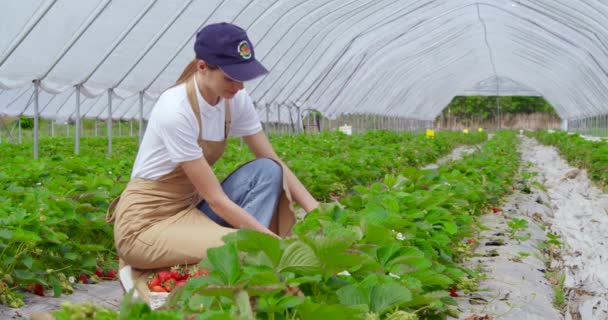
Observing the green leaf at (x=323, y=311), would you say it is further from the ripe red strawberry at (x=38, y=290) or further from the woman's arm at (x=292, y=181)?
the ripe red strawberry at (x=38, y=290)

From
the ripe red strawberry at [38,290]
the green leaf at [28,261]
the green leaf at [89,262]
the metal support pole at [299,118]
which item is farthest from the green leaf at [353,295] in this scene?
the metal support pole at [299,118]

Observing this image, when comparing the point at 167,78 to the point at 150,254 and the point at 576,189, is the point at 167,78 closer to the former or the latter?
the point at 576,189

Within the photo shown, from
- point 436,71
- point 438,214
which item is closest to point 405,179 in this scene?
point 438,214

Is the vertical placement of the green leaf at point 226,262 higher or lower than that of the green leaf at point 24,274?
higher

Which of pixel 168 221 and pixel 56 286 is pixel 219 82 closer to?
pixel 168 221

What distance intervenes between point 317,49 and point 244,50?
49.8ft

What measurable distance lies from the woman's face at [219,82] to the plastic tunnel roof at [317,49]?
201 inches

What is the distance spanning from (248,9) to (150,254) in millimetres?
9318

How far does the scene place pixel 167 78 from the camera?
1296 centimetres

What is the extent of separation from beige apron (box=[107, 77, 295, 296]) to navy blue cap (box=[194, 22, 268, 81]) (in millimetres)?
191

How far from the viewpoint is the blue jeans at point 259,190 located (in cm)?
341

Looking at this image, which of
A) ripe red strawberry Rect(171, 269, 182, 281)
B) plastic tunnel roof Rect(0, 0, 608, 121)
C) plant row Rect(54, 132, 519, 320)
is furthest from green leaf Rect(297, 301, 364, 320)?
plastic tunnel roof Rect(0, 0, 608, 121)

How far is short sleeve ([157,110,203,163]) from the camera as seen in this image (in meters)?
3.16

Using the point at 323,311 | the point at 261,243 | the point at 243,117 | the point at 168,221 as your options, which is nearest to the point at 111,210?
the point at 168,221
